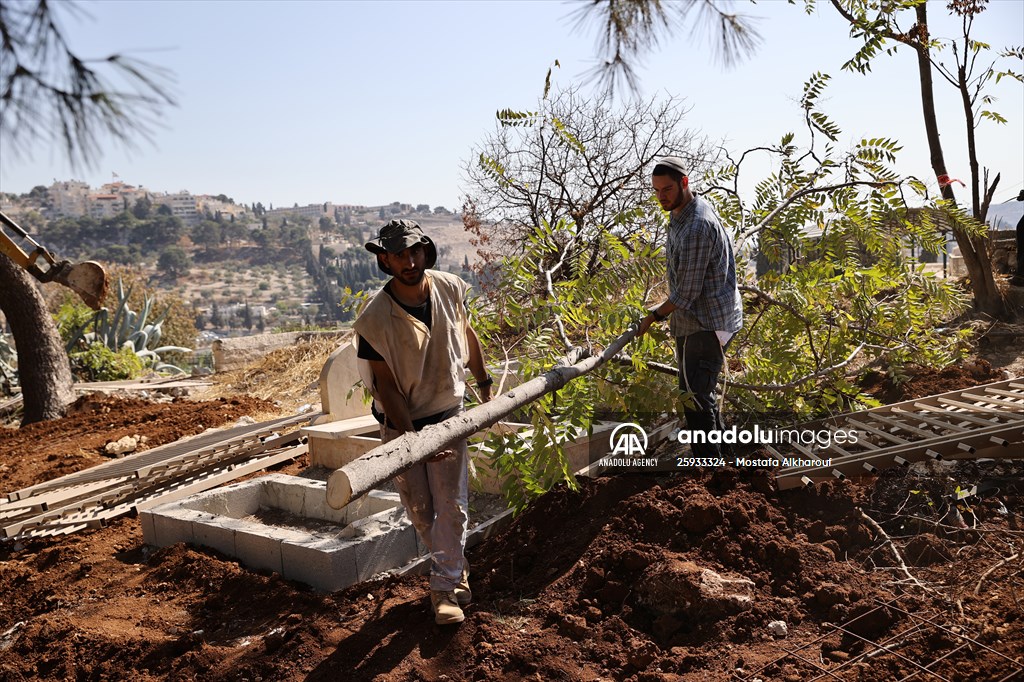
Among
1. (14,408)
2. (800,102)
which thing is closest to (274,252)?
(14,408)

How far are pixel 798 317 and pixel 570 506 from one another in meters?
2.05

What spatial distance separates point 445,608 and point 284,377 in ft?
31.2

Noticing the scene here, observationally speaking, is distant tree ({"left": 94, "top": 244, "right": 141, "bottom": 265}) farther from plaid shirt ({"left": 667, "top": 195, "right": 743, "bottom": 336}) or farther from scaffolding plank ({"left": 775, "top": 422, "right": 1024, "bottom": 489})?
scaffolding plank ({"left": 775, "top": 422, "right": 1024, "bottom": 489})

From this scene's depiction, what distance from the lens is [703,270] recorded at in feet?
14.3

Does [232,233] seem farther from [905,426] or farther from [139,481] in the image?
[905,426]

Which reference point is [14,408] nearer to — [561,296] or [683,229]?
[561,296]

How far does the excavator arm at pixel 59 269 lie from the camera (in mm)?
7152

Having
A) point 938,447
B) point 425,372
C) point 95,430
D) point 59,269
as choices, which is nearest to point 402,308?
point 425,372

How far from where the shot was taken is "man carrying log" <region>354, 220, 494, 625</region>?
3316 millimetres

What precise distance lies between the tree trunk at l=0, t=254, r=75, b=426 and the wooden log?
855cm

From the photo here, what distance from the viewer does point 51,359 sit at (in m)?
10.0

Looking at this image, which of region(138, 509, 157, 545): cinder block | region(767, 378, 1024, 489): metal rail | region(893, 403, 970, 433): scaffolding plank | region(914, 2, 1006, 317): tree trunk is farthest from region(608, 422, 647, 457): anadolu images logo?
region(914, 2, 1006, 317): tree trunk

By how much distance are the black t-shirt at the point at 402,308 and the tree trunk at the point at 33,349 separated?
829 centimetres

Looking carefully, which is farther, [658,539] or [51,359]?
[51,359]
